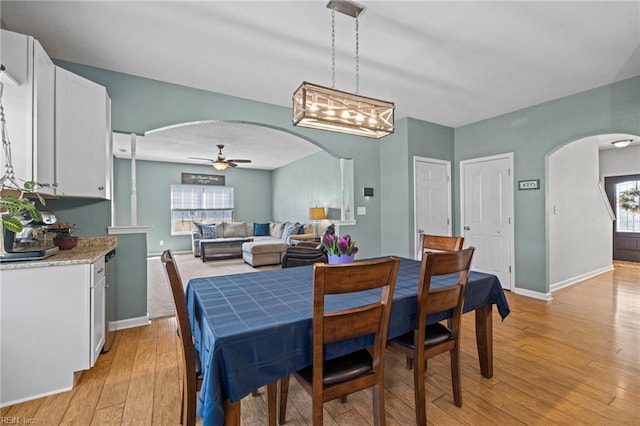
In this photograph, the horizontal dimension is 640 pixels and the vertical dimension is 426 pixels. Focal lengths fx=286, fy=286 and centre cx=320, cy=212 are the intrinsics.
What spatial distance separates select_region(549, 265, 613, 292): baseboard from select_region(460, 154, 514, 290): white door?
0.67 m

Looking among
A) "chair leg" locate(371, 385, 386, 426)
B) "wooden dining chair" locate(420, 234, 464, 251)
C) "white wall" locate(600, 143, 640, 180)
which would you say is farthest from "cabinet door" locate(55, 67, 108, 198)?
"white wall" locate(600, 143, 640, 180)

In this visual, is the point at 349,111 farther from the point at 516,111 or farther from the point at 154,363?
the point at 516,111

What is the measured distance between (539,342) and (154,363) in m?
3.31

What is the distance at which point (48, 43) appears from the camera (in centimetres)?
238

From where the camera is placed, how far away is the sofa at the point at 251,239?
6013 mm

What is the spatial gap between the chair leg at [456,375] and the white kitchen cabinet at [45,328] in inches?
94.8

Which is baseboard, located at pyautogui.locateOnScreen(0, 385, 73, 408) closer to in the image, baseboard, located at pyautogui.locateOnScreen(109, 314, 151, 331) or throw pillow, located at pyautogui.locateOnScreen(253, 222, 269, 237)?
baseboard, located at pyautogui.locateOnScreen(109, 314, 151, 331)

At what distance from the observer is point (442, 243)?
2.43 m

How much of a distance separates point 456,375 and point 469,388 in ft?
1.08

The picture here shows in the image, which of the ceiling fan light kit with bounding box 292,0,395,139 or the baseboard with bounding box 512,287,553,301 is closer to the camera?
the ceiling fan light kit with bounding box 292,0,395,139

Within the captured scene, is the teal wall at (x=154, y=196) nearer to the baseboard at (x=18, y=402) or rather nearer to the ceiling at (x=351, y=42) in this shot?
the ceiling at (x=351, y=42)

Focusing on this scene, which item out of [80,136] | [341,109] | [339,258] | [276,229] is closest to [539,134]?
[341,109]

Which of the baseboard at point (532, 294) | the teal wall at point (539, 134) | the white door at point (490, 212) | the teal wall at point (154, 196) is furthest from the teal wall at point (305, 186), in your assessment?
the baseboard at point (532, 294)

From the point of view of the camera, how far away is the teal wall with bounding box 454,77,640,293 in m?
3.19
